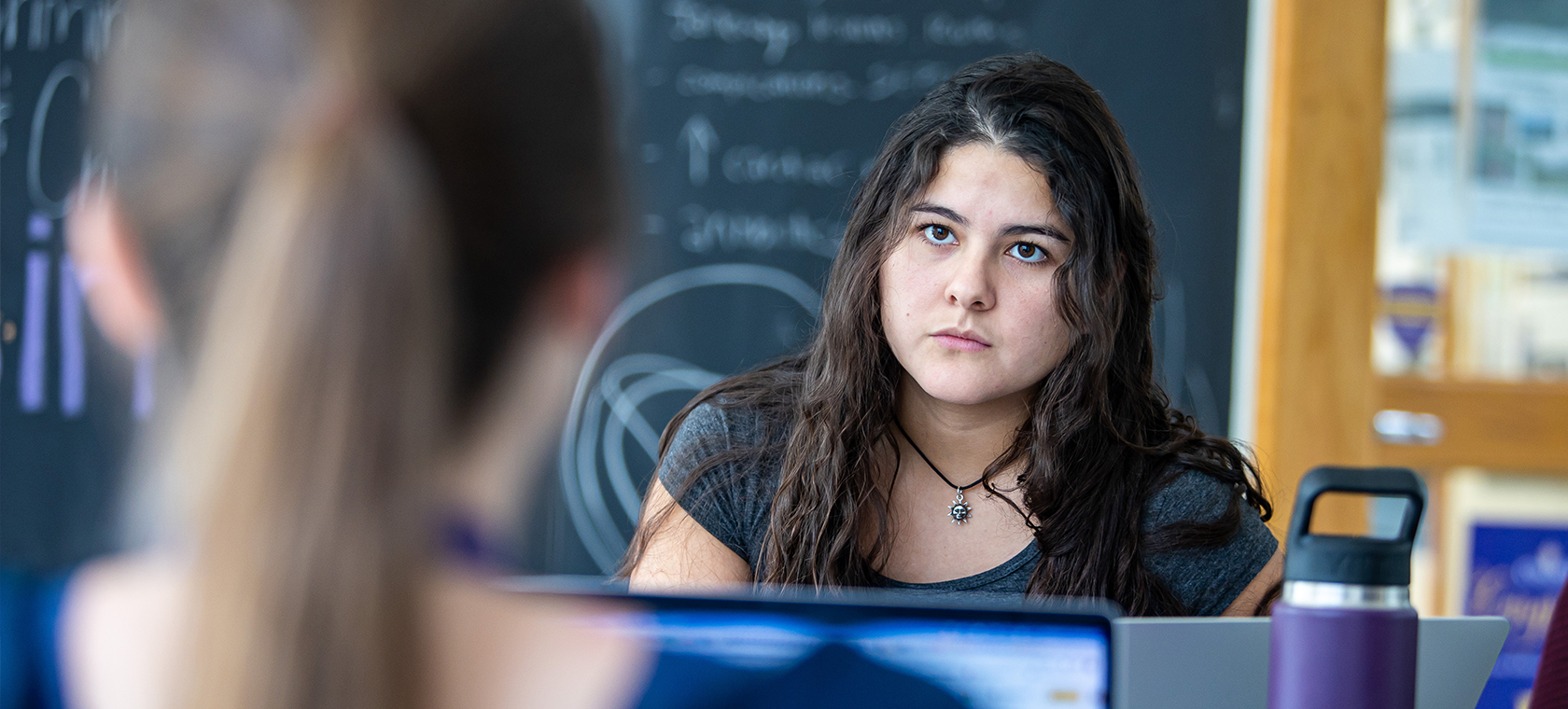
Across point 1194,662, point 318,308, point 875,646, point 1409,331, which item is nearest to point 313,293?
point 318,308

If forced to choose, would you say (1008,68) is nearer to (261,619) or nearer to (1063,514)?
(1063,514)

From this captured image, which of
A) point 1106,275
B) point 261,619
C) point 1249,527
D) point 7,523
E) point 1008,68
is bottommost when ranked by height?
point 7,523

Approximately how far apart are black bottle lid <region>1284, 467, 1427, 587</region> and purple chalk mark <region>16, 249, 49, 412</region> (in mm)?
1880

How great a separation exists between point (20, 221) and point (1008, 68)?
1.53m

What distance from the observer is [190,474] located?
373 millimetres

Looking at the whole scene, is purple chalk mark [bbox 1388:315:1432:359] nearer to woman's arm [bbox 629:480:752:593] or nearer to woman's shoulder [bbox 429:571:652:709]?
woman's arm [bbox 629:480:752:593]

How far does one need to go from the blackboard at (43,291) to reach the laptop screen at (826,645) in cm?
170

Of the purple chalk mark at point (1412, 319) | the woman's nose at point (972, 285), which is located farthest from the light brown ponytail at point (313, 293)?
the purple chalk mark at point (1412, 319)

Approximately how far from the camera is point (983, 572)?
1.25m

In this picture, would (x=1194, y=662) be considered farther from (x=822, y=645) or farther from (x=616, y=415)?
(x=616, y=415)

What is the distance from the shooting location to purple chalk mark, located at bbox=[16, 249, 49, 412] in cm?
187

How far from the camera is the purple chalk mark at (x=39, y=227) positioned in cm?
188

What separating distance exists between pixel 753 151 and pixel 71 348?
112 centimetres

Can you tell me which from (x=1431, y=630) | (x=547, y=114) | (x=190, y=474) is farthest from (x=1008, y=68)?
(x=190, y=474)
